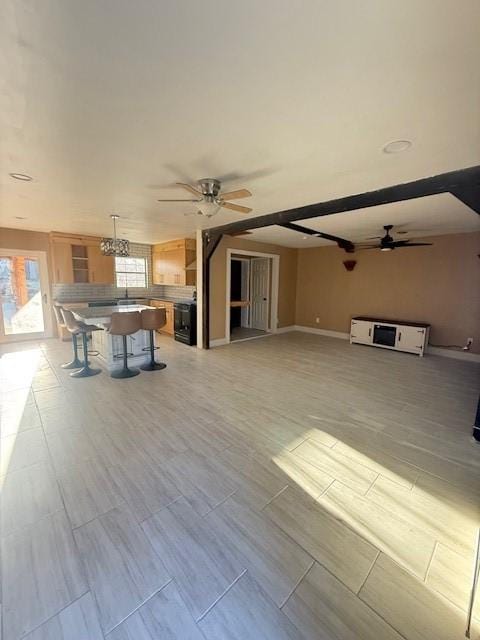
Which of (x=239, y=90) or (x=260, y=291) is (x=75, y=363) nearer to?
(x=239, y=90)

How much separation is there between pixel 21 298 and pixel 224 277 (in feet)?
14.9

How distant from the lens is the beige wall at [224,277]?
5.81 metres

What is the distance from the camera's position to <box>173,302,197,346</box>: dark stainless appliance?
5941mm

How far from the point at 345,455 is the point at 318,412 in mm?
763

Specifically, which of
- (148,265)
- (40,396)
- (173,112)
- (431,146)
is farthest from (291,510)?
(148,265)

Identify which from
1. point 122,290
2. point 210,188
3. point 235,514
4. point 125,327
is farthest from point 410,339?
point 122,290

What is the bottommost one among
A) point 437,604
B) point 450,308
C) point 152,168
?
point 437,604

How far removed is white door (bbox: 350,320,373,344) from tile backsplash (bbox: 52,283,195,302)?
13.5ft

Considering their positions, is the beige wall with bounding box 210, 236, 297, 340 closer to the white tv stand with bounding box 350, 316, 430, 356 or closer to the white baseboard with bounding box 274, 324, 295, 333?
the white baseboard with bounding box 274, 324, 295, 333

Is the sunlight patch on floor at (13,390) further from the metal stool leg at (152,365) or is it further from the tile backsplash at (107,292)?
the tile backsplash at (107,292)

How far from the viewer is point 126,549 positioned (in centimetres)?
148

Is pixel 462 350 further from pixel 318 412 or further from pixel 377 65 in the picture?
pixel 377 65

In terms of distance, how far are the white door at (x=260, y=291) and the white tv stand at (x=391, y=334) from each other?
2.34 m

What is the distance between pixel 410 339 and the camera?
5.58 m
